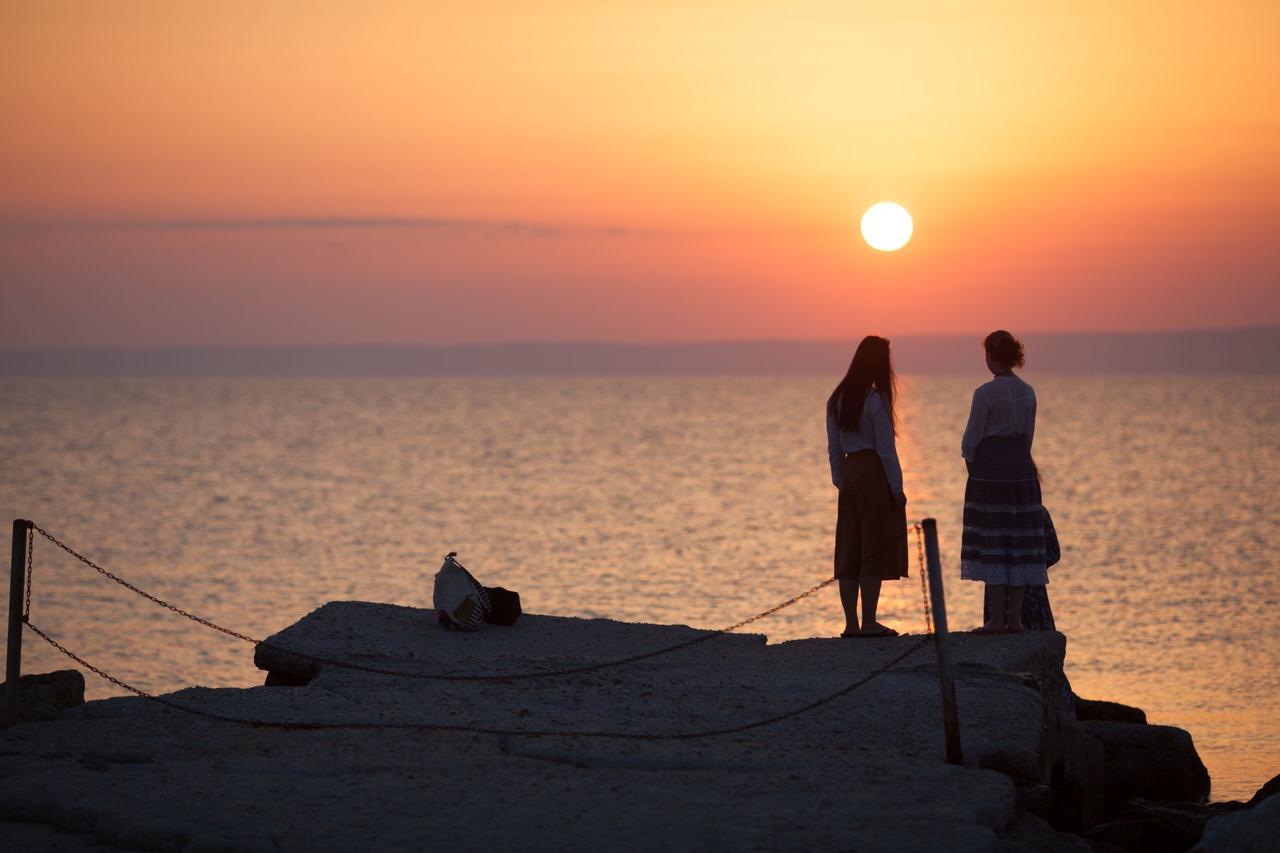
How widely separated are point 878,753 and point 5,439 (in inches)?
3444

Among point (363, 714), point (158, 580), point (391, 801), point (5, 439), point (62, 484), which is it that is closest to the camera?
point (391, 801)

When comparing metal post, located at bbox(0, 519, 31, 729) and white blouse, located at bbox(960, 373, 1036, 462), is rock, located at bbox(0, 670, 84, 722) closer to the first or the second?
metal post, located at bbox(0, 519, 31, 729)

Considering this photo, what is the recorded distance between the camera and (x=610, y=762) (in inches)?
347

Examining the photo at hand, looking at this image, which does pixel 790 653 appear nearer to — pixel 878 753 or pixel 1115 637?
pixel 878 753

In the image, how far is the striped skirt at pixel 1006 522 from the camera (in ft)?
38.7

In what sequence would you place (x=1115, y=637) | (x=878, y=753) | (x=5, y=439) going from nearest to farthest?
(x=878, y=753) < (x=1115, y=637) < (x=5, y=439)

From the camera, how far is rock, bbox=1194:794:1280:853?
818cm

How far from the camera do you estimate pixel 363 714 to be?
995 cm

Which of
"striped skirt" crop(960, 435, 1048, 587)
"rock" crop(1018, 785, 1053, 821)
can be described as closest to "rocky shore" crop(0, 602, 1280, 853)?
"rock" crop(1018, 785, 1053, 821)

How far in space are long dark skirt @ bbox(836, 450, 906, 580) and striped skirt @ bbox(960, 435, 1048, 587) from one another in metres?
0.52

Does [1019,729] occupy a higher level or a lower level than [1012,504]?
lower

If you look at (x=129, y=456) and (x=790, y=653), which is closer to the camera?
(x=790, y=653)

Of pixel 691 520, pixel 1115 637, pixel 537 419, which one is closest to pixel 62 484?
pixel 691 520

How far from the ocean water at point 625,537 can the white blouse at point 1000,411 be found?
2.27ft
